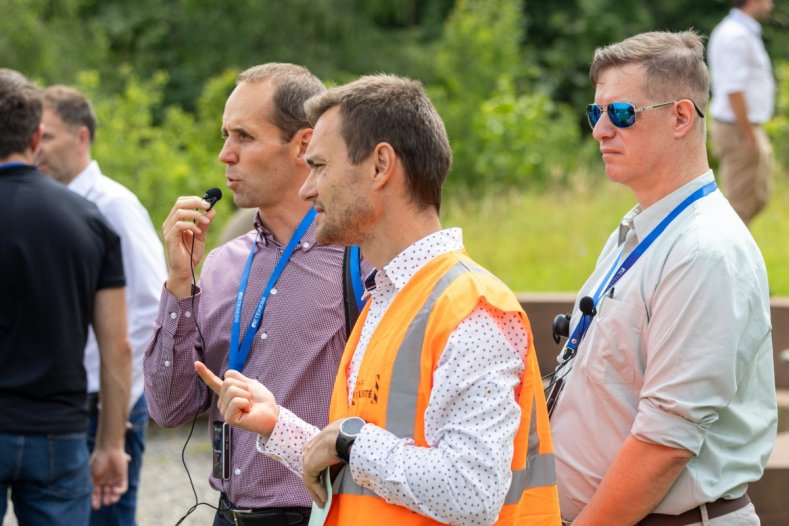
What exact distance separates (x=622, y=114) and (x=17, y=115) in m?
2.40

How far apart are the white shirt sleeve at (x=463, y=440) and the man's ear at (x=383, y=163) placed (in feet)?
1.27

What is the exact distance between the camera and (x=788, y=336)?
6.98 metres

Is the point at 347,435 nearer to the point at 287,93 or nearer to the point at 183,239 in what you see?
the point at 183,239

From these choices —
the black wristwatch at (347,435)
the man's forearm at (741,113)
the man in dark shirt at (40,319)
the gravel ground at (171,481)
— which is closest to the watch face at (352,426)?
the black wristwatch at (347,435)

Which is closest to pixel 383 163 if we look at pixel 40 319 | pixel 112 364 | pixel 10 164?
pixel 40 319

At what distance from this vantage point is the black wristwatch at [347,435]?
99.4 inches

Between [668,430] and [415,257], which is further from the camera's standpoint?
[668,430]

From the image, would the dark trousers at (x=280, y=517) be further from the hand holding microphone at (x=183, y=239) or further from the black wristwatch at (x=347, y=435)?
the black wristwatch at (x=347, y=435)

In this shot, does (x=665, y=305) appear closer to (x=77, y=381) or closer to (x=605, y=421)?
(x=605, y=421)

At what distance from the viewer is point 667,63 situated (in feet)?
10.6

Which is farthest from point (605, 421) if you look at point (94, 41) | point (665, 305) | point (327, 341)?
point (94, 41)

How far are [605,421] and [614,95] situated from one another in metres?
0.87

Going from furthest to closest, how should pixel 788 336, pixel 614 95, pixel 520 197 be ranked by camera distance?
pixel 520 197, pixel 788 336, pixel 614 95

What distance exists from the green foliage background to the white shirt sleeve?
4832 mm
